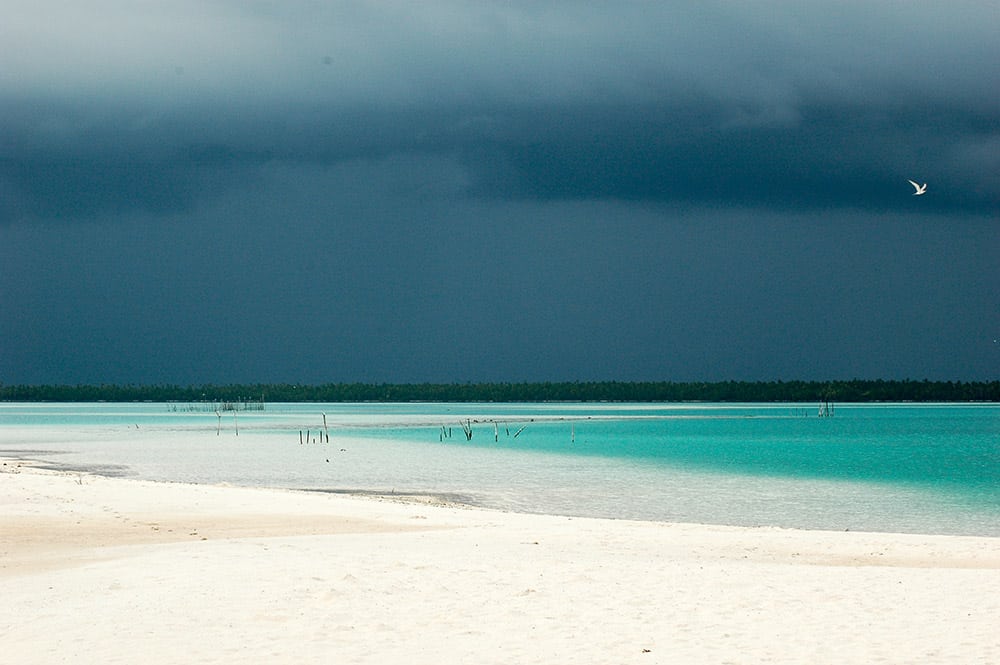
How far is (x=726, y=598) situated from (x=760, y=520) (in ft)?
57.6

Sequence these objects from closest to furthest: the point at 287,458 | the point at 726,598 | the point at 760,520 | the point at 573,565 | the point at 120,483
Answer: the point at 726,598 → the point at 573,565 → the point at 760,520 → the point at 120,483 → the point at 287,458

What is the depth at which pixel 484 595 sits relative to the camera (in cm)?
1449

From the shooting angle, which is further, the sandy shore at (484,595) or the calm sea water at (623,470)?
the calm sea water at (623,470)

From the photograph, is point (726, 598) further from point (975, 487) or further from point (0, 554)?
point (975, 487)

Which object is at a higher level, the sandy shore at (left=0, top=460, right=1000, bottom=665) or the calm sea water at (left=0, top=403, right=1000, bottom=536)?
the sandy shore at (left=0, top=460, right=1000, bottom=665)

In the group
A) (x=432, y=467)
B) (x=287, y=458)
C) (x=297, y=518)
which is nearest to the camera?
(x=297, y=518)

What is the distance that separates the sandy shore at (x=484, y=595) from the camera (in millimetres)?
11680

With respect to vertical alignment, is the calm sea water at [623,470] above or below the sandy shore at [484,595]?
below

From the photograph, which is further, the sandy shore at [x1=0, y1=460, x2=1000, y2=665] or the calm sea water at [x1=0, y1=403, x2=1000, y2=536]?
the calm sea water at [x1=0, y1=403, x2=1000, y2=536]

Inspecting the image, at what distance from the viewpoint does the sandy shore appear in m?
11.7

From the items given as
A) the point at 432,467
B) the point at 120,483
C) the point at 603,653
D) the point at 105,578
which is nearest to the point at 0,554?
the point at 105,578

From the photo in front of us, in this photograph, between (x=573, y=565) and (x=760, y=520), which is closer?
(x=573, y=565)

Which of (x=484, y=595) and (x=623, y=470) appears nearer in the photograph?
(x=484, y=595)

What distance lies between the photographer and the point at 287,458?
5931 centimetres
